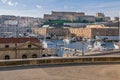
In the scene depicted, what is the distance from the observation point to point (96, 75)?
9742 millimetres

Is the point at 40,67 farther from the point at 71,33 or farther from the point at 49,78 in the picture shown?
the point at 71,33

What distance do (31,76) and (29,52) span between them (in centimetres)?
2273

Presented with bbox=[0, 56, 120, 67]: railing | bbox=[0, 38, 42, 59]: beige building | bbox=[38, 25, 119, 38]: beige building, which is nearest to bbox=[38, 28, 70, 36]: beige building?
bbox=[38, 25, 119, 38]: beige building

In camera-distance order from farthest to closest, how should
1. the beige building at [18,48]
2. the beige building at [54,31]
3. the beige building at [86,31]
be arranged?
the beige building at [54,31]
the beige building at [86,31]
the beige building at [18,48]

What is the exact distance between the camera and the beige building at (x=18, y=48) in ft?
101

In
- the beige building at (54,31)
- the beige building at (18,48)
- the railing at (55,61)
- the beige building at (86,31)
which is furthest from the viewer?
the beige building at (54,31)

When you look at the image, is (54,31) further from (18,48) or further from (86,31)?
(18,48)

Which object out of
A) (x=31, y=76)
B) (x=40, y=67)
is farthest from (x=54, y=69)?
(x=31, y=76)

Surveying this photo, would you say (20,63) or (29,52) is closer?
(20,63)

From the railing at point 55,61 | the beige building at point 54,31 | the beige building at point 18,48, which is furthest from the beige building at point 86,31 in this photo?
the railing at point 55,61

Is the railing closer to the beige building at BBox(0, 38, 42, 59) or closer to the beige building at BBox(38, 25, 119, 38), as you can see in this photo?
the beige building at BBox(0, 38, 42, 59)

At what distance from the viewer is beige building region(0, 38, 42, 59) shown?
30828 millimetres

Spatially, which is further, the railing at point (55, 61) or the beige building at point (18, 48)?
the beige building at point (18, 48)

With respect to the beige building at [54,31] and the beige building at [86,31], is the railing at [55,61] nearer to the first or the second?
the beige building at [86,31]
